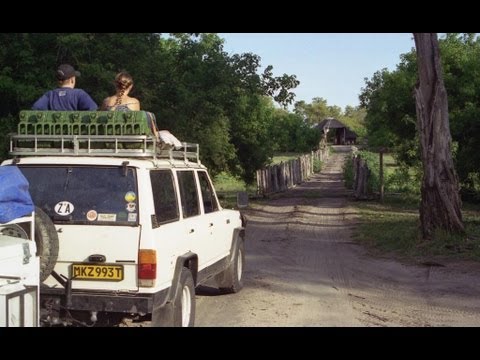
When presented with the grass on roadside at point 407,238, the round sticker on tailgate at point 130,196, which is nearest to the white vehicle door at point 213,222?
the round sticker on tailgate at point 130,196

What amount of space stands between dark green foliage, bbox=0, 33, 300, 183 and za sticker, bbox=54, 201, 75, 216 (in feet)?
33.7

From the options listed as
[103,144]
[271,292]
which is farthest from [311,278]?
[103,144]

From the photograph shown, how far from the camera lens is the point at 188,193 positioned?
290 inches

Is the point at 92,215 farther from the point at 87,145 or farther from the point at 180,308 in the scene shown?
the point at 180,308

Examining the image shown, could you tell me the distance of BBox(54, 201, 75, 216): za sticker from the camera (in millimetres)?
6047

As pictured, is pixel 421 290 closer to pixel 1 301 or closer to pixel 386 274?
pixel 386 274

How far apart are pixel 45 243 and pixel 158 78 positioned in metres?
13.3

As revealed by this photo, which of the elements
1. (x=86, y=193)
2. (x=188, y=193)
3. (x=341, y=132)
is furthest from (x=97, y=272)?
(x=341, y=132)

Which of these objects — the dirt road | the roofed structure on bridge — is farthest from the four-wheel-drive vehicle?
the roofed structure on bridge

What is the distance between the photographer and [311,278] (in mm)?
10695

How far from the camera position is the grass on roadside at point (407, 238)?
1302 cm

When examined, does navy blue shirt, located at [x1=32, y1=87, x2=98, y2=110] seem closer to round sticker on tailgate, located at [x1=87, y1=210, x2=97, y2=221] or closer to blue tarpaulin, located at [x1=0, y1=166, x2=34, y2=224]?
round sticker on tailgate, located at [x1=87, y1=210, x2=97, y2=221]

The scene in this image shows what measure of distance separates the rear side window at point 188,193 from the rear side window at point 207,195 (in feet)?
0.97
